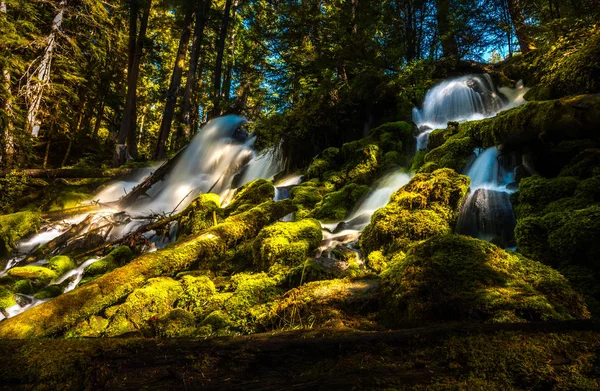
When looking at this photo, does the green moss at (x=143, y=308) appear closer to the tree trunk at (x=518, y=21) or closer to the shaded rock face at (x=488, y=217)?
the shaded rock face at (x=488, y=217)

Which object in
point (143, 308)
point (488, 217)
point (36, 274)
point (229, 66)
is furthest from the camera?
point (229, 66)

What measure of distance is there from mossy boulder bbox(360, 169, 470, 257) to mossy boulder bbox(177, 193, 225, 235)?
13.0 ft

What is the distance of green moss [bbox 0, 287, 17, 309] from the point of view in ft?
16.7

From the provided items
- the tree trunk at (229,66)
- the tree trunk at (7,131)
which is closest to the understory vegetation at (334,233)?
the tree trunk at (7,131)

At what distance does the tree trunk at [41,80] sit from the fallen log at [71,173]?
1463 millimetres

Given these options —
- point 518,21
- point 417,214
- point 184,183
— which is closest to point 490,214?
point 417,214

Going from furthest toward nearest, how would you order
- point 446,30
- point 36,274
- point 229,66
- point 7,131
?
point 229,66, point 446,30, point 7,131, point 36,274

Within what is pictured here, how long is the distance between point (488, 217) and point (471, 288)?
3.18 meters

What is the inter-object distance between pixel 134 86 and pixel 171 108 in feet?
6.13

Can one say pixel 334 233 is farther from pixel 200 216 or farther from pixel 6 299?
pixel 6 299

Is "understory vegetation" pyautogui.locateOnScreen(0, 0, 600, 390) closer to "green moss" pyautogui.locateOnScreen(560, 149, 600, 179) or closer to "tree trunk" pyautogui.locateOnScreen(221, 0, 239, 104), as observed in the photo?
"green moss" pyautogui.locateOnScreen(560, 149, 600, 179)

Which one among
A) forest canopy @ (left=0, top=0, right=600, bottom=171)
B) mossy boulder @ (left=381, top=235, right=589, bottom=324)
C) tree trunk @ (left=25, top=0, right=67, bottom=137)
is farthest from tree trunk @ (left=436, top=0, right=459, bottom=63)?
tree trunk @ (left=25, top=0, right=67, bottom=137)

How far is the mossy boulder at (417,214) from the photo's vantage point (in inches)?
183

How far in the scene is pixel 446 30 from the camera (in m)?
14.4
